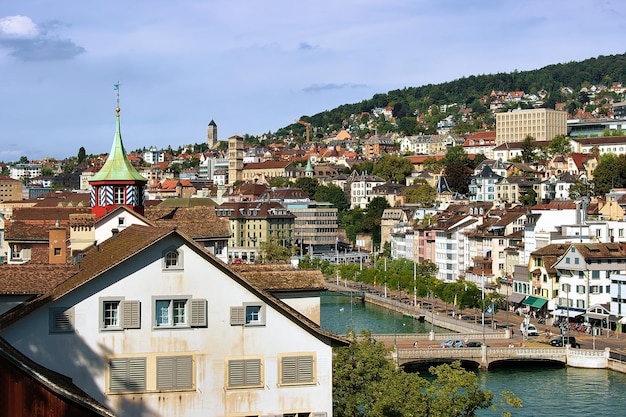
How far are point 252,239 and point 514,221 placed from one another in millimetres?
49089

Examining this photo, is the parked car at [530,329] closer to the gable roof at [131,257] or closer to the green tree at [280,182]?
the gable roof at [131,257]

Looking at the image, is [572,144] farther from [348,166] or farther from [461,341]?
[461,341]

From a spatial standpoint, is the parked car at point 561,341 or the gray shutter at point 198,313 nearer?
the gray shutter at point 198,313

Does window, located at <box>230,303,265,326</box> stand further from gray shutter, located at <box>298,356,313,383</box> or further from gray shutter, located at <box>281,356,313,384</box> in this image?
gray shutter, located at <box>298,356,313,383</box>

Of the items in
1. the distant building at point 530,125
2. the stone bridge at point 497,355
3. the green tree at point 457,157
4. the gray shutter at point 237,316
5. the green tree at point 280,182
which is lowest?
the stone bridge at point 497,355

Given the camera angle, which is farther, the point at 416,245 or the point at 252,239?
the point at 252,239

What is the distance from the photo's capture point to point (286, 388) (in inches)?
580

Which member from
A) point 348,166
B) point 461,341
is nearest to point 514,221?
point 461,341

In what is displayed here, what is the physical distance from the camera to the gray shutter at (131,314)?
14.3 m

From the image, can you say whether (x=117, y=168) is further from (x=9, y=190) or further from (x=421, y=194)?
(x=9, y=190)

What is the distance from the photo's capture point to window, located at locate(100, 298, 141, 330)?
46.7ft

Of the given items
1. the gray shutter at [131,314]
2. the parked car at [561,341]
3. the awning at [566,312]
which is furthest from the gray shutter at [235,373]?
the awning at [566,312]

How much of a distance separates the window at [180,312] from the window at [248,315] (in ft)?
1.30

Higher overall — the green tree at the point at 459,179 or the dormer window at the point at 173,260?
the green tree at the point at 459,179
